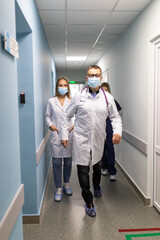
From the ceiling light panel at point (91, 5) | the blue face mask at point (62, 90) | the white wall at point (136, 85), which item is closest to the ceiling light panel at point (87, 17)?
the ceiling light panel at point (91, 5)

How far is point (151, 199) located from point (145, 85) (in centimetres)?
129

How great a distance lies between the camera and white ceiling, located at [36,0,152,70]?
8.65ft

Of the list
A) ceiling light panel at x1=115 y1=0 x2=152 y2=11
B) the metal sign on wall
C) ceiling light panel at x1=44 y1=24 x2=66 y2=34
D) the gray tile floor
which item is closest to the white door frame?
the gray tile floor

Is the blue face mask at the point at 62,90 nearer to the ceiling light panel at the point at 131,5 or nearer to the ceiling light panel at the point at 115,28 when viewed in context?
the ceiling light panel at the point at 131,5

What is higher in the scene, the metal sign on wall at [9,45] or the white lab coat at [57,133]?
the metal sign on wall at [9,45]

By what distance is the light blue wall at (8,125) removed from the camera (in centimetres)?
119

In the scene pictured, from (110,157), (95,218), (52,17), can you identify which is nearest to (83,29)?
(52,17)

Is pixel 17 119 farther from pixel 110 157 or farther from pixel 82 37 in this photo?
pixel 82 37

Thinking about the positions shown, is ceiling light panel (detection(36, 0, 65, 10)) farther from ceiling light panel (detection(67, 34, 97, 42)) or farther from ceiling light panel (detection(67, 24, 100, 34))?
ceiling light panel (detection(67, 34, 97, 42))

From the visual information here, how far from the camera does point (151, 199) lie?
2672 mm

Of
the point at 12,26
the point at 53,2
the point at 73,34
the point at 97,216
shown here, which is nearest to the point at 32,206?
the point at 97,216

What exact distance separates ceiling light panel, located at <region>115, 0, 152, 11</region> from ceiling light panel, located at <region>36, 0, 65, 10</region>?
634mm

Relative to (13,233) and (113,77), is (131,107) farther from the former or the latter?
(13,233)

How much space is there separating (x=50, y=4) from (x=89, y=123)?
1.41m
